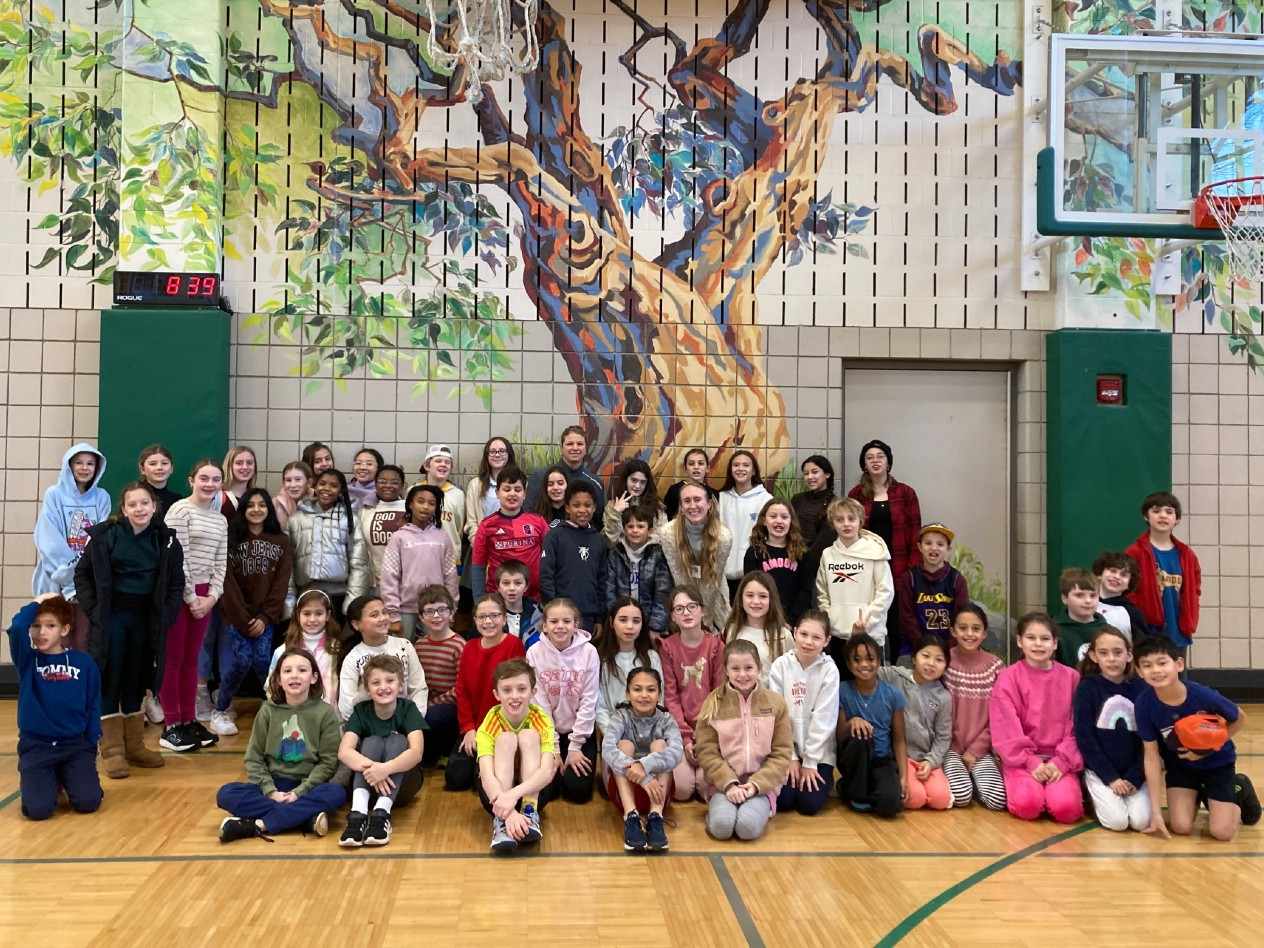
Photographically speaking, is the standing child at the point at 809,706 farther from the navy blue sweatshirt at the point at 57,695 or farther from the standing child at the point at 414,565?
the navy blue sweatshirt at the point at 57,695

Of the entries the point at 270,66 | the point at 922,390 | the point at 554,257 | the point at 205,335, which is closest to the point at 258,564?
the point at 205,335

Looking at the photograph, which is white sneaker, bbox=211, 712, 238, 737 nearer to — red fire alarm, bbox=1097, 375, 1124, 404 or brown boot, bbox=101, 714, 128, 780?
brown boot, bbox=101, 714, 128, 780

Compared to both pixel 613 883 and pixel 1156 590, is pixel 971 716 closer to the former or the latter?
pixel 1156 590

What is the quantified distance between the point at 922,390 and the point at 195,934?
5.36 m

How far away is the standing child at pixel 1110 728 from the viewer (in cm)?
454

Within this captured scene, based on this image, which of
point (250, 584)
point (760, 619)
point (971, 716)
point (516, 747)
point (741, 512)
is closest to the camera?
point (516, 747)

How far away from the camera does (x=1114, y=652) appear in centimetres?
470

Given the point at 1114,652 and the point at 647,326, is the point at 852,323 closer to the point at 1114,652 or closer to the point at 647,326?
the point at 647,326

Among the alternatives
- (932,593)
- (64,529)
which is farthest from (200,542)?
(932,593)

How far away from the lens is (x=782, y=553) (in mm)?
5754

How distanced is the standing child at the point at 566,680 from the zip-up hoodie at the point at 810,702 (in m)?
0.78

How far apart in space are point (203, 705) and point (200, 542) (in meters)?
1.12

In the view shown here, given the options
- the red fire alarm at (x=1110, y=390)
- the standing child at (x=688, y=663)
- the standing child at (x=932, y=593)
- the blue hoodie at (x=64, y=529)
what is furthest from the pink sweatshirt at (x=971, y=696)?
the blue hoodie at (x=64, y=529)

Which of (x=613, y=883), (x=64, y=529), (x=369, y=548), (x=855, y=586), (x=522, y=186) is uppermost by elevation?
(x=522, y=186)
